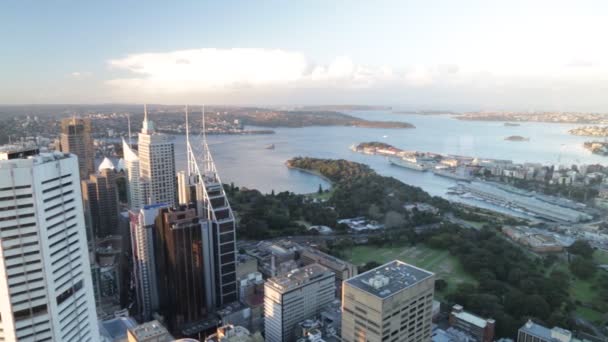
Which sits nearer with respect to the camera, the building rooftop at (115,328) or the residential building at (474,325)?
the building rooftop at (115,328)

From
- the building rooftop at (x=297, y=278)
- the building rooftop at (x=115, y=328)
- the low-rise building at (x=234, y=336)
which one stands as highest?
the building rooftop at (x=297, y=278)

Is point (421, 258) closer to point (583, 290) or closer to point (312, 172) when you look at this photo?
point (583, 290)

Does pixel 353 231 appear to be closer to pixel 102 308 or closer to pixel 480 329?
pixel 480 329

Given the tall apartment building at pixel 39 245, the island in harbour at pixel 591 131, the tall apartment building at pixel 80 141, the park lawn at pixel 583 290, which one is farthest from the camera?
Result: the island in harbour at pixel 591 131

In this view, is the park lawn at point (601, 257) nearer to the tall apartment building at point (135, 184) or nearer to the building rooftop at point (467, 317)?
the building rooftop at point (467, 317)

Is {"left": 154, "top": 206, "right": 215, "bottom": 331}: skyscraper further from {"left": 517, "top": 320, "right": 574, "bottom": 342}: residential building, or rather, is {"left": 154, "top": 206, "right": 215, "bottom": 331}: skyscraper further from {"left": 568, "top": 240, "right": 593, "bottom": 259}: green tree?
{"left": 568, "top": 240, "right": 593, "bottom": 259}: green tree

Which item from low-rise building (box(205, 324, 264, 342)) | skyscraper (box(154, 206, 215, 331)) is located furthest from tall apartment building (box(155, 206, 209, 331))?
low-rise building (box(205, 324, 264, 342))

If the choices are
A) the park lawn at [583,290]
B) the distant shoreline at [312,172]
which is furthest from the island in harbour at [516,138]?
the park lawn at [583,290]
